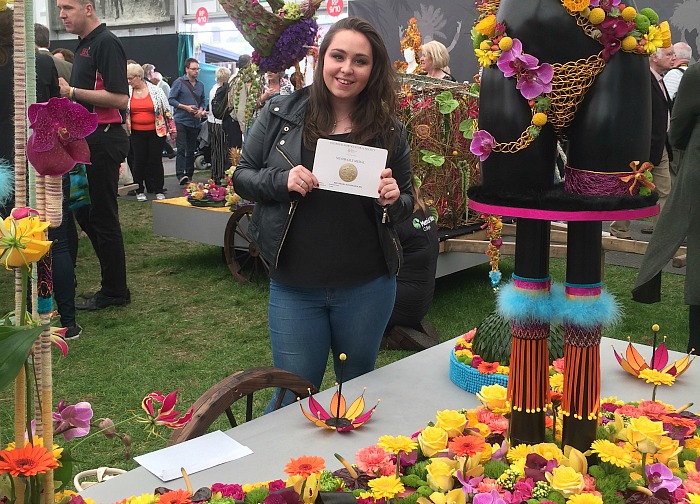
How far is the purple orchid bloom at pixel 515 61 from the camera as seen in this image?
1.20 meters

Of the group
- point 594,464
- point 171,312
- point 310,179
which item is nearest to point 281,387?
point 310,179

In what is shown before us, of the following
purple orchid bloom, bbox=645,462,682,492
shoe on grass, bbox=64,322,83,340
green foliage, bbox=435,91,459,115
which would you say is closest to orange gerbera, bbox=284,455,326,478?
purple orchid bloom, bbox=645,462,682,492

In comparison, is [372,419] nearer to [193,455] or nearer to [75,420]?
[193,455]

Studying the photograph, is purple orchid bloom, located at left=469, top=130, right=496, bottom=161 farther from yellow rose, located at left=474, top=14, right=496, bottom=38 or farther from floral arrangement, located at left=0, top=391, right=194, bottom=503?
floral arrangement, located at left=0, top=391, right=194, bottom=503

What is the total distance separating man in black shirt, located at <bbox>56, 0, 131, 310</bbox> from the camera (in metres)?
3.57

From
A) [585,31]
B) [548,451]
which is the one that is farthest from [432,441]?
[585,31]

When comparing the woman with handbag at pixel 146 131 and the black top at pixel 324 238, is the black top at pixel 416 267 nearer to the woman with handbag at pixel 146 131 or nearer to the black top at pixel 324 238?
the black top at pixel 324 238

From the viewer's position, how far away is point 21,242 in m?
0.75

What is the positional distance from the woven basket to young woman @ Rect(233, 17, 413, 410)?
0.92ft

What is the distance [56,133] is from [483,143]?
2.34ft

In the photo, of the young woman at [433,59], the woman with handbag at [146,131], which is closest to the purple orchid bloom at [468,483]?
the young woman at [433,59]

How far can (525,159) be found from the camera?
4.14 feet

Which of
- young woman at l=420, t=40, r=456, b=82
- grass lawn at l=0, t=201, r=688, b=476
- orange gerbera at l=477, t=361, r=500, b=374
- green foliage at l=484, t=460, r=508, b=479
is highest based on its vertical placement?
young woman at l=420, t=40, r=456, b=82

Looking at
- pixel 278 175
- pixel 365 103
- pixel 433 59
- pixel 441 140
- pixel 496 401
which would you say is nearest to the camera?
pixel 496 401
